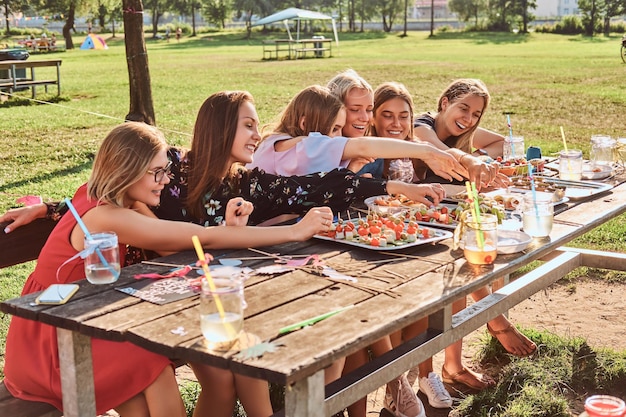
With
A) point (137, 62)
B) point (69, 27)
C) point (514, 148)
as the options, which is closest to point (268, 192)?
point (514, 148)

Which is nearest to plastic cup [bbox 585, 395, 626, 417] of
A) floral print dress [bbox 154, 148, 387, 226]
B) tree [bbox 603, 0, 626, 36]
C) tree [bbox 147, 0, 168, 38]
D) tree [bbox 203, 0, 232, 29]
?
floral print dress [bbox 154, 148, 387, 226]

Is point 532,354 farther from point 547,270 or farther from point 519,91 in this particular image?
point 519,91

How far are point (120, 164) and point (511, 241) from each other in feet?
4.62

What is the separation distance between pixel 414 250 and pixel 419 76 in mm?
19821

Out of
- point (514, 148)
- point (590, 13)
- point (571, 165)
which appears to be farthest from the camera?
point (590, 13)

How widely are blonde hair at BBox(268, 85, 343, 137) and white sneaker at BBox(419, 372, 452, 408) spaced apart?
1.27 m

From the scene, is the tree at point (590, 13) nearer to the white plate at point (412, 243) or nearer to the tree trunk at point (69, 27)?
the tree trunk at point (69, 27)

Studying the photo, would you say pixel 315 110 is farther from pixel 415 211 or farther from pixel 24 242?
pixel 24 242

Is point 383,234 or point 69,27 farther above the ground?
point 69,27

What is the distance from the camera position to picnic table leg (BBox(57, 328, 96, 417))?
2.32 m

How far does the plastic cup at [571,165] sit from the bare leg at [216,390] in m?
2.27

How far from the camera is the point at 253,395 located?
2824 millimetres

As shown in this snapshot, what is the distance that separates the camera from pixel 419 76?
2227 cm

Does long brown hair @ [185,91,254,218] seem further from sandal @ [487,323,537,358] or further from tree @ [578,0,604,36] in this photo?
tree @ [578,0,604,36]
